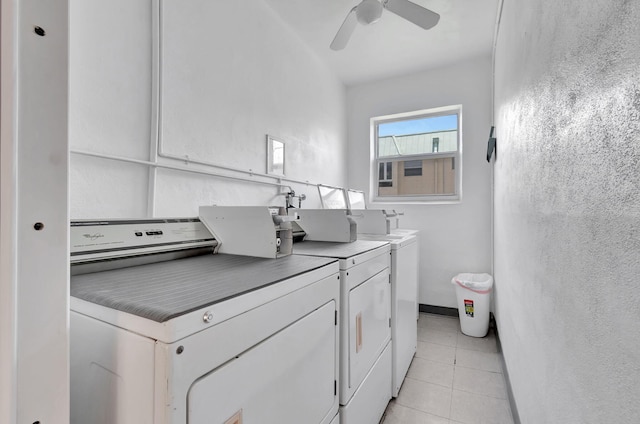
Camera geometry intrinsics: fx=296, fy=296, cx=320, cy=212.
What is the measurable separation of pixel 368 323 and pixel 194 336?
3.65ft

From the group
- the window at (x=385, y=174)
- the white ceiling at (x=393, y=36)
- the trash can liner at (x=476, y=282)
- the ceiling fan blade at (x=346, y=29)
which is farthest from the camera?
the window at (x=385, y=174)

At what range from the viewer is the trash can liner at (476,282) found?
9.39 ft

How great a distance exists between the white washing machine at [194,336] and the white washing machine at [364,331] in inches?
3.3

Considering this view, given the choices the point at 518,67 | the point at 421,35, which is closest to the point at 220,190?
the point at 518,67

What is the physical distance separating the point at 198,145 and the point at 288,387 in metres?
1.57

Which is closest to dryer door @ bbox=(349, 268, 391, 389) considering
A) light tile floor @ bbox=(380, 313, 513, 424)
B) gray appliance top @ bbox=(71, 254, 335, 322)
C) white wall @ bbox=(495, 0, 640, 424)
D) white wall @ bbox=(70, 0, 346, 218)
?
gray appliance top @ bbox=(71, 254, 335, 322)

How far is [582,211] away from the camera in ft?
2.46

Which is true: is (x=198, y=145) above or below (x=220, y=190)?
above

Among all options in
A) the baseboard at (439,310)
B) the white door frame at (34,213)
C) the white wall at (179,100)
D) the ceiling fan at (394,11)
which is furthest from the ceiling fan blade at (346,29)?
the baseboard at (439,310)

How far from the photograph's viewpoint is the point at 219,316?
0.70 metres

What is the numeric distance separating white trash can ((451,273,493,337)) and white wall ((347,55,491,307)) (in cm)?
49

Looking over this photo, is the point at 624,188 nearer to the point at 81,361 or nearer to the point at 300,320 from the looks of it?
the point at 300,320

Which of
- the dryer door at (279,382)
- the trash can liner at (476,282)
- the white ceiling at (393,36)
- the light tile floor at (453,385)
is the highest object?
the white ceiling at (393,36)

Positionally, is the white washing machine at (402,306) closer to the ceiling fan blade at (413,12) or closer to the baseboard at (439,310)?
the baseboard at (439,310)
